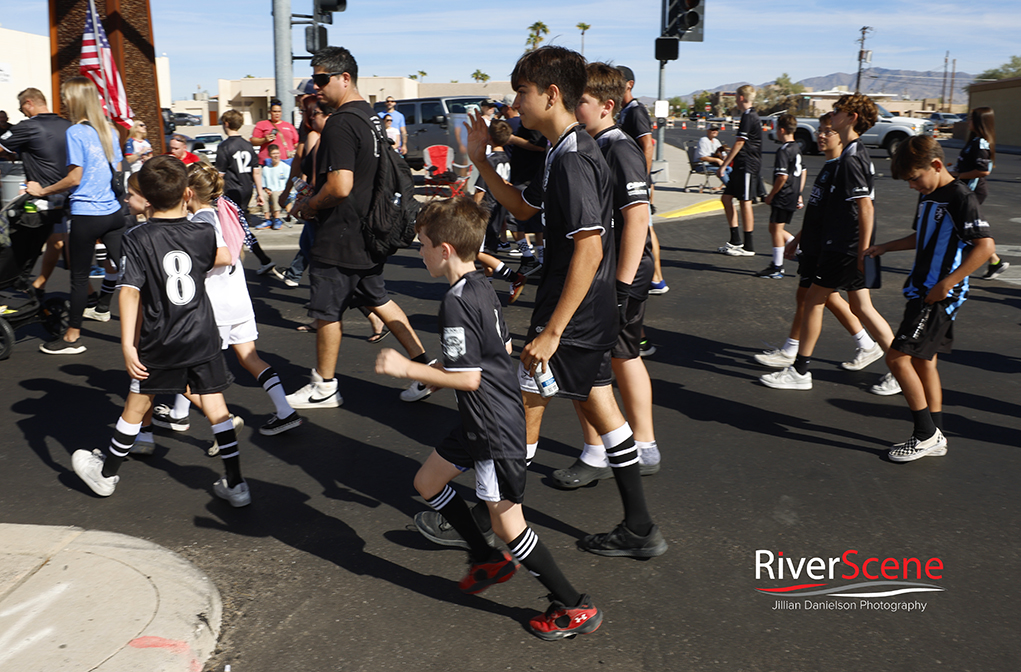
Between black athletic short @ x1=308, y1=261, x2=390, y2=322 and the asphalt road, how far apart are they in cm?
66

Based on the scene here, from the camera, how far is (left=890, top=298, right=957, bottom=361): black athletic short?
176 inches

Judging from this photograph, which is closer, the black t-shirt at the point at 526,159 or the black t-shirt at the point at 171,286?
the black t-shirt at the point at 171,286

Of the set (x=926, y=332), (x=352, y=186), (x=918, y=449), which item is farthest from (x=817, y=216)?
(x=352, y=186)

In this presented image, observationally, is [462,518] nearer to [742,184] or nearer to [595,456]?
[595,456]

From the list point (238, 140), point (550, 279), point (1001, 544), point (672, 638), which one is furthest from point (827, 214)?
point (238, 140)

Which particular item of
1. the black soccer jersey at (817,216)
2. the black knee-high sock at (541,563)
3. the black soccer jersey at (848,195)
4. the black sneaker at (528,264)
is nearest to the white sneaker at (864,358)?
the black soccer jersey at (817,216)

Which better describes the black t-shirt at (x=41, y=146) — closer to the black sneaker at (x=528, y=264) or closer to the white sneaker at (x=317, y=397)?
the white sneaker at (x=317, y=397)

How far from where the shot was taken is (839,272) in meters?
5.60

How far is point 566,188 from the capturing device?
3.08 meters

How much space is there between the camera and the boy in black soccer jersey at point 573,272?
10.1ft

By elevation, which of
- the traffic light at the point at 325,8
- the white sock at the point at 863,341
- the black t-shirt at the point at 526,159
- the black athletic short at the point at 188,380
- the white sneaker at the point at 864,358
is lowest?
the white sneaker at the point at 864,358

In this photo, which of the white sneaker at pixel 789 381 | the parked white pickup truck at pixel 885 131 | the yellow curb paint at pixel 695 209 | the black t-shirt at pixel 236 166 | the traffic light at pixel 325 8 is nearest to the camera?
the white sneaker at pixel 789 381

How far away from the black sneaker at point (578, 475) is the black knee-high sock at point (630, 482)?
2.37 ft

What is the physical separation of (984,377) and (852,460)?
2212 mm
